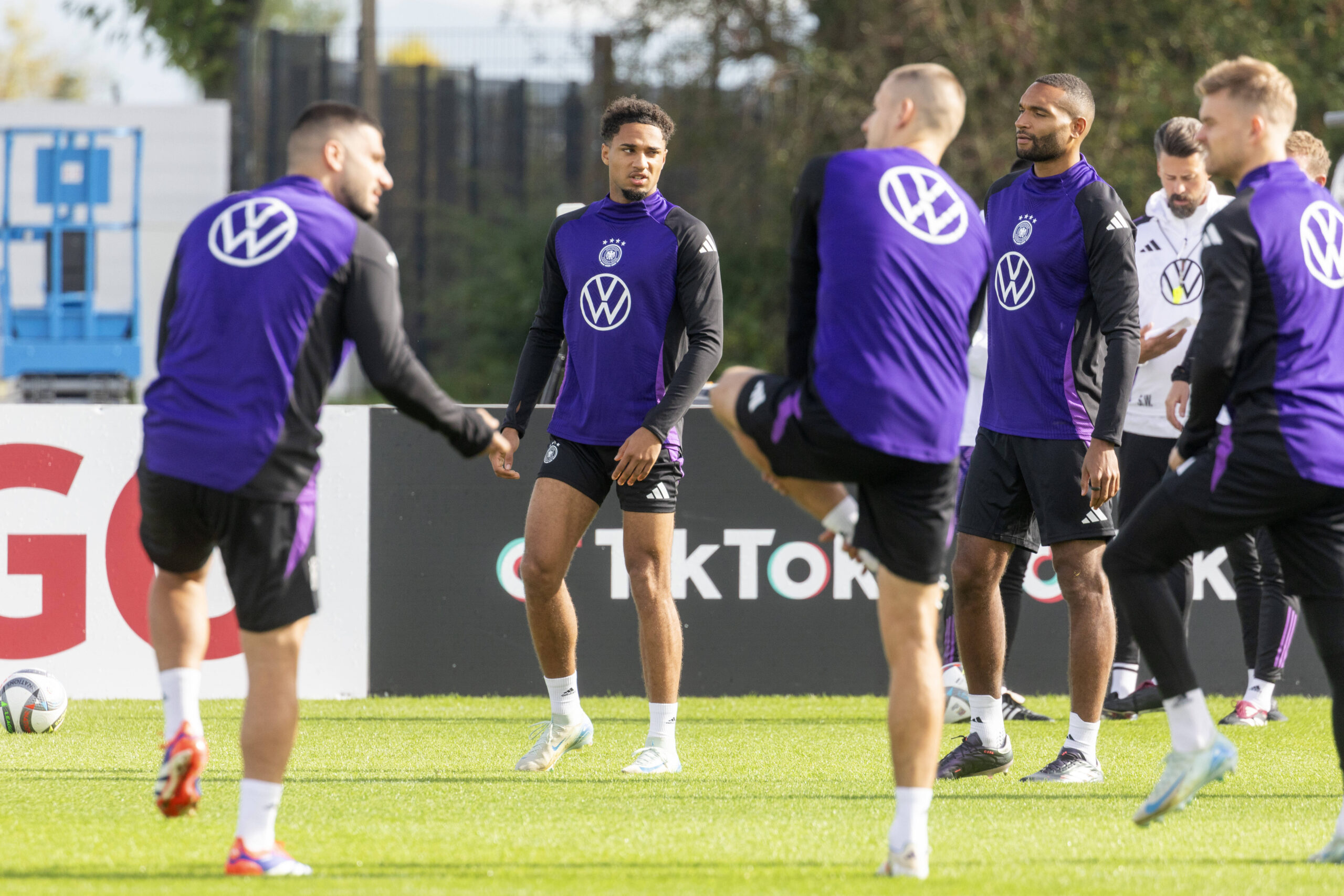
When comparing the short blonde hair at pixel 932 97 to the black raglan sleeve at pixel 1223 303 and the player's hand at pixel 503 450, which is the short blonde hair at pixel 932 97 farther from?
the player's hand at pixel 503 450

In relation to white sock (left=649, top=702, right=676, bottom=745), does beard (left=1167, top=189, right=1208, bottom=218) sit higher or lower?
higher

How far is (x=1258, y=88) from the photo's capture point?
12.6 ft

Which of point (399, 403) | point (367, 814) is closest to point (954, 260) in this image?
Result: point (399, 403)

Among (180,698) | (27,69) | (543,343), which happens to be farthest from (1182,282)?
(27,69)

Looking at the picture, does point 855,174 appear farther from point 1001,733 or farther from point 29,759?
point 29,759

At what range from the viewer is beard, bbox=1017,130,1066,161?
5.17 metres

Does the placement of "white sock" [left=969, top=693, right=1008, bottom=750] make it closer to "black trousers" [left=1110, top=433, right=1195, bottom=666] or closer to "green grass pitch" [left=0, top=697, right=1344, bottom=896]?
"green grass pitch" [left=0, top=697, right=1344, bottom=896]

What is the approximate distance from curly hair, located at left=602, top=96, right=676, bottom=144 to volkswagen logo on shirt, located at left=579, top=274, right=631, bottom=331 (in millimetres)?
546

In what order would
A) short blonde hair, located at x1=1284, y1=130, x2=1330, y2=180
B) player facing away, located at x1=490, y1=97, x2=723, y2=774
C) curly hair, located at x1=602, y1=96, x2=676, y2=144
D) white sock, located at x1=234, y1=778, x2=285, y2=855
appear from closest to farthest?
white sock, located at x1=234, y1=778, x2=285, y2=855 < player facing away, located at x1=490, y1=97, x2=723, y2=774 < curly hair, located at x1=602, y1=96, x2=676, y2=144 < short blonde hair, located at x1=1284, y1=130, x2=1330, y2=180

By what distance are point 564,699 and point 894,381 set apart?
237 cm

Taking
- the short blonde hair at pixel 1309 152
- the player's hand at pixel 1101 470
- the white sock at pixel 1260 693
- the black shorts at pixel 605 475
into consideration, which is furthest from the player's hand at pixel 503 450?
the white sock at pixel 1260 693

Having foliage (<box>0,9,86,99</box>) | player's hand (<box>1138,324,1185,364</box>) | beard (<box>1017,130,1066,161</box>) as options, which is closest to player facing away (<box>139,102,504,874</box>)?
beard (<box>1017,130,1066,161</box>)

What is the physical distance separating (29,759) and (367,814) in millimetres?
1777

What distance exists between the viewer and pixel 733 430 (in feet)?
12.4
